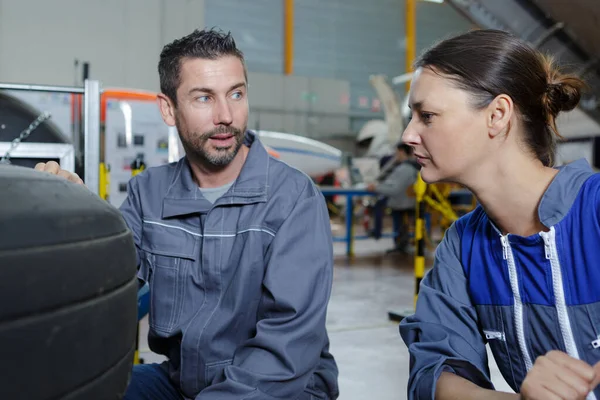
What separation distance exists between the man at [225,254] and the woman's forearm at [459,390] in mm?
298

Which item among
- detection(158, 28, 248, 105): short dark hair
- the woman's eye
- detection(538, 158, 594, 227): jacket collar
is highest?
detection(158, 28, 248, 105): short dark hair

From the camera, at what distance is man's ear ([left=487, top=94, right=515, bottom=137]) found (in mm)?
1019

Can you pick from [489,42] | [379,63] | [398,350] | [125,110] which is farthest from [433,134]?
[379,63]

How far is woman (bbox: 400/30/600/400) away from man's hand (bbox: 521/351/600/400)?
140 mm

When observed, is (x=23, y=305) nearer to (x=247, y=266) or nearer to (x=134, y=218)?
(x=247, y=266)

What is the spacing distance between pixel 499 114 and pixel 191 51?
2.51 ft

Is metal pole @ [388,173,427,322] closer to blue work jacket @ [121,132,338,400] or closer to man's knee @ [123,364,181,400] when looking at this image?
blue work jacket @ [121,132,338,400]

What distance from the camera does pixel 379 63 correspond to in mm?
16250

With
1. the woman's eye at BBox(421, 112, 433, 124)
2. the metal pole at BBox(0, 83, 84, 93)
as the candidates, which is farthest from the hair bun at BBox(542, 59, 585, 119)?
the metal pole at BBox(0, 83, 84, 93)

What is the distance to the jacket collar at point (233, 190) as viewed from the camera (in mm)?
1296

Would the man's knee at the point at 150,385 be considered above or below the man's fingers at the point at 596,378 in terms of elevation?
below

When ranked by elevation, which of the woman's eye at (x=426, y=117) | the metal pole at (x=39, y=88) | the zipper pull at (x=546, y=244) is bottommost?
the zipper pull at (x=546, y=244)

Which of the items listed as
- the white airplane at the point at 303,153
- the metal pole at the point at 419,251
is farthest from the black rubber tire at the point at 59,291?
the white airplane at the point at 303,153

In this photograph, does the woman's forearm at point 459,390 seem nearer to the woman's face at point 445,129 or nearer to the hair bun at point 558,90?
the woman's face at point 445,129
